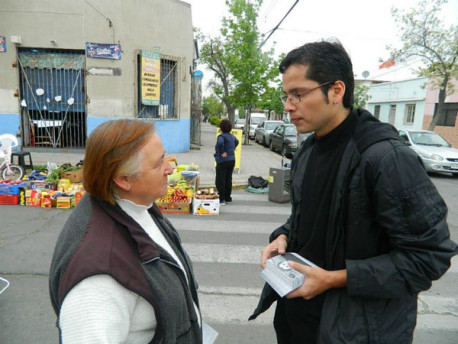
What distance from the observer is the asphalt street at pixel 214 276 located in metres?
3.07

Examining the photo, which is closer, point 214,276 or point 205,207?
point 214,276

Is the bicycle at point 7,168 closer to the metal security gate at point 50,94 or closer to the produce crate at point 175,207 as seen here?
the metal security gate at point 50,94

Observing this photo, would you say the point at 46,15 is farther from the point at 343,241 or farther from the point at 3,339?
the point at 343,241

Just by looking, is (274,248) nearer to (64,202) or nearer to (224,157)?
(224,157)

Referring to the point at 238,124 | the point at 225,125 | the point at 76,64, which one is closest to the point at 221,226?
the point at 225,125

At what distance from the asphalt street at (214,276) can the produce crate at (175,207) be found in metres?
0.20

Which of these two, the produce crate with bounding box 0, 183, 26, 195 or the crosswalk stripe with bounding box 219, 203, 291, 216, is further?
the crosswalk stripe with bounding box 219, 203, 291, 216

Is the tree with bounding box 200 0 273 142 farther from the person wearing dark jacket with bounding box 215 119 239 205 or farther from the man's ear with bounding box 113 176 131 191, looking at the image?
the man's ear with bounding box 113 176 131 191

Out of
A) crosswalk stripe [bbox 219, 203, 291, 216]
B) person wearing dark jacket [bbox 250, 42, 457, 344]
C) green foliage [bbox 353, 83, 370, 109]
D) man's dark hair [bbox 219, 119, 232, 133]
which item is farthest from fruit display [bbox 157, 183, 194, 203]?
green foliage [bbox 353, 83, 370, 109]

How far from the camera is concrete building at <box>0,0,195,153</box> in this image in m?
11.5

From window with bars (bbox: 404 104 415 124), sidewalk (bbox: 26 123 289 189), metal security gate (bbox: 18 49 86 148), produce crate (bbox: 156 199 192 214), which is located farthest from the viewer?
window with bars (bbox: 404 104 415 124)

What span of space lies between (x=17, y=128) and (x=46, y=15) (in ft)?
13.6

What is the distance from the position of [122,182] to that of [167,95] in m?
12.7

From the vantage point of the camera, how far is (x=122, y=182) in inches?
54.7
